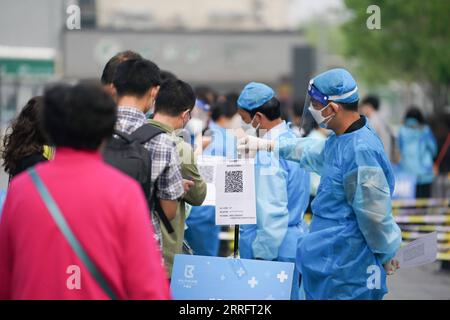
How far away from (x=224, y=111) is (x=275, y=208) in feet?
13.3

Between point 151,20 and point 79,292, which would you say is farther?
point 151,20

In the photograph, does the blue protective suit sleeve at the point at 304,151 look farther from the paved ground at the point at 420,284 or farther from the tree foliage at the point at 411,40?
the tree foliage at the point at 411,40

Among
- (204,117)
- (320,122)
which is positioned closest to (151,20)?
(204,117)

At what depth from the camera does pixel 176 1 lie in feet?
269

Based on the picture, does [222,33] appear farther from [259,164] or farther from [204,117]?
[259,164]

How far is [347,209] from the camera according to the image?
5.88 m

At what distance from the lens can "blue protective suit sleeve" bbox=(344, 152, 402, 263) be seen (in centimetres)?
573

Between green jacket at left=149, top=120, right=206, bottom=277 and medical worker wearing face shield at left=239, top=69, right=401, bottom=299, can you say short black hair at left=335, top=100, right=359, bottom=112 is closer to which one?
medical worker wearing face shield at left=239, top=69, right=401, bottom=299

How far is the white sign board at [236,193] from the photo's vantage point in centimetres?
643

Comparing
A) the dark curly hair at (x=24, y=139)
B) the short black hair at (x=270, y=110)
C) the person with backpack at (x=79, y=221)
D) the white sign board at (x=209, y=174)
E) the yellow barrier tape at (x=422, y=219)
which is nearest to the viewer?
the person with backpack at (x=79, y=221)

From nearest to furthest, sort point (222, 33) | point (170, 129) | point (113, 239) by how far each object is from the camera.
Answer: point (113, 239) → point (170, 129) → point (222, 33)

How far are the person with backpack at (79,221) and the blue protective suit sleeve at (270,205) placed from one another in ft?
10.9

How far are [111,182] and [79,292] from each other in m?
0.45

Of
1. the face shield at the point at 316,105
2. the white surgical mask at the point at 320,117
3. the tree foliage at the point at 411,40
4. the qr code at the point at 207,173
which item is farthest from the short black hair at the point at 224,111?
the tree foliage at the point at 411,40
